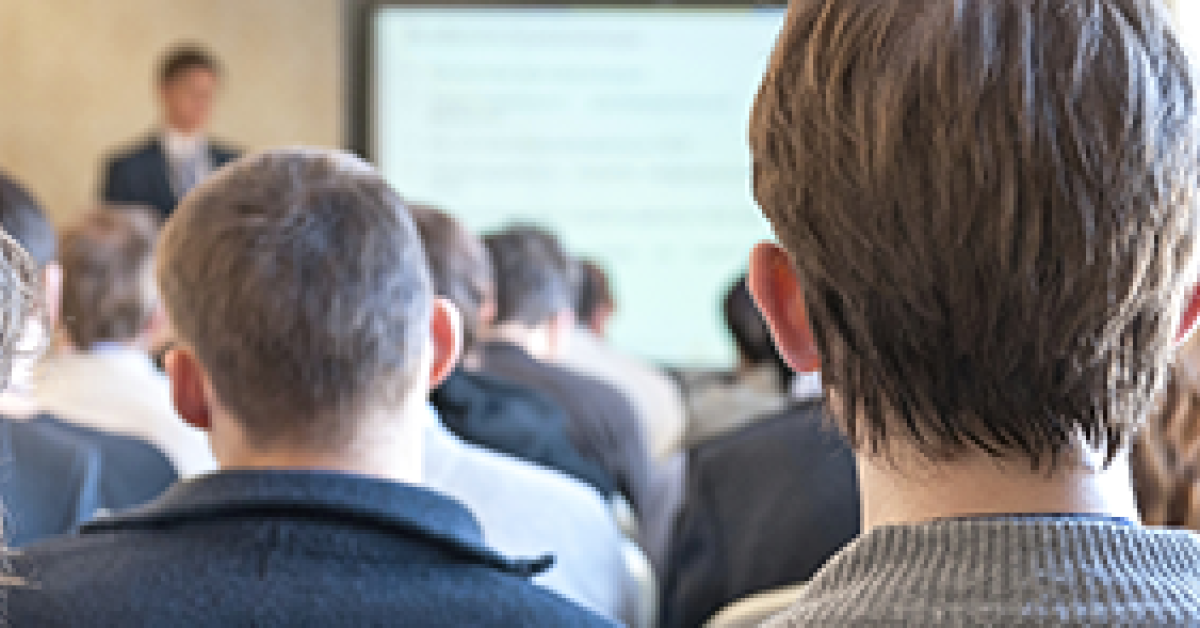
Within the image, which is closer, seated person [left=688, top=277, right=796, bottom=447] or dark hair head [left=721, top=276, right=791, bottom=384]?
seated person [left=688, top=277, right=796, bottom=447]

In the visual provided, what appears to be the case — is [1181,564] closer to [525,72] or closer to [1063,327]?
[1063,327]

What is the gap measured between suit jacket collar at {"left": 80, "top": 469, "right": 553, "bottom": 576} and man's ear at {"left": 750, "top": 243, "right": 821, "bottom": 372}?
46 cm

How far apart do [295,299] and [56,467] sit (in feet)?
2.70

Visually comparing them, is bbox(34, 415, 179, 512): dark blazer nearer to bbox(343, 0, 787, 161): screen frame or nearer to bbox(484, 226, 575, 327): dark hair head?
bbox(484, 226, 575, 327): dark hair head

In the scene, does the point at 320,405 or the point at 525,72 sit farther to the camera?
the point at 525,72

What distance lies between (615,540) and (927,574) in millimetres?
1484

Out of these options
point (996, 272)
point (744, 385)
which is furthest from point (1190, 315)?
point (744, 385)

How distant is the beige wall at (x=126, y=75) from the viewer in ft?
26.7

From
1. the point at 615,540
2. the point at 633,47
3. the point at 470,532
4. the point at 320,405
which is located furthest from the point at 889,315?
the point at 633,47

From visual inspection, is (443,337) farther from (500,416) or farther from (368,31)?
(368,31)

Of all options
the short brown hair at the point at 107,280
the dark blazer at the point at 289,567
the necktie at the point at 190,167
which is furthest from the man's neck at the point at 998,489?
the necktie at the point at 190,167

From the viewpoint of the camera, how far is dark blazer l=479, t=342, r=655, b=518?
3.40 meters

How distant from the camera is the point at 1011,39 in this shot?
28.2 inches

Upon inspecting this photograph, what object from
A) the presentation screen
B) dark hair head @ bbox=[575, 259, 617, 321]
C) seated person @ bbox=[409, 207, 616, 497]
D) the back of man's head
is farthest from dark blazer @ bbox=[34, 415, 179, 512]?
the presentation screen
